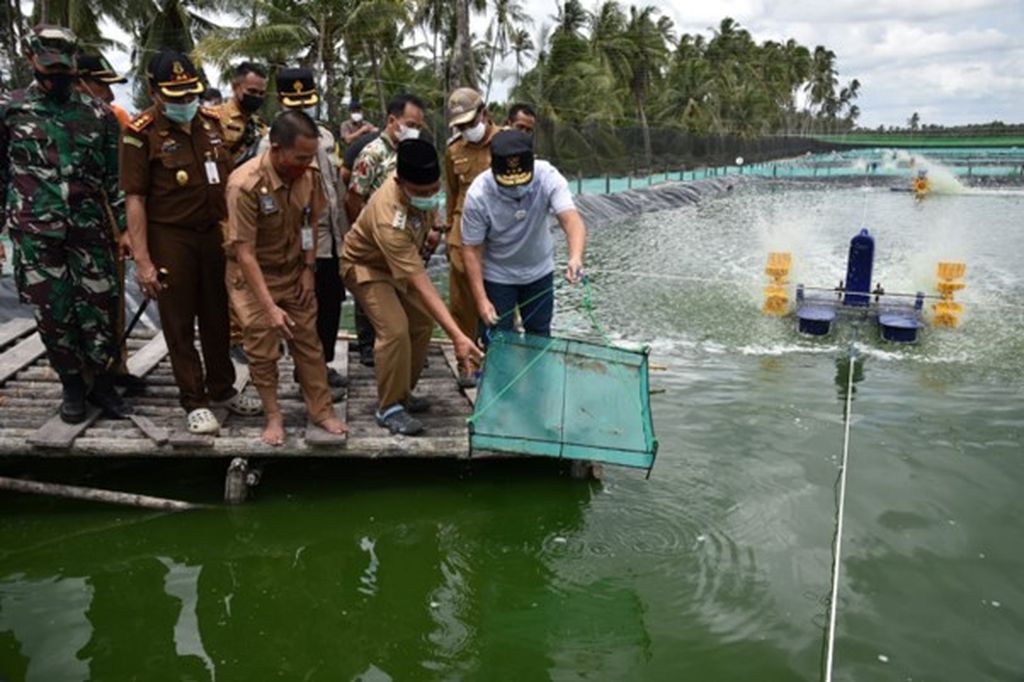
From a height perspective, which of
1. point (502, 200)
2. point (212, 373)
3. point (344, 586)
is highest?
point (502, 200)

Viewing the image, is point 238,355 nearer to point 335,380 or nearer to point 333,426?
point 335,380

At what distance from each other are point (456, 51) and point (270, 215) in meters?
11.6

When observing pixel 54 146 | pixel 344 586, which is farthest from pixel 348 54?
pixel 344 586

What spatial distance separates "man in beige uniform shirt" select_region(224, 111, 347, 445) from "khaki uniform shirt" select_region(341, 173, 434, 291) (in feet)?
0.74

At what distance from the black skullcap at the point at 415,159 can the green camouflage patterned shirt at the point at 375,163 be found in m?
0.99

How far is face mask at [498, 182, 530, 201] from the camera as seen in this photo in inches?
151

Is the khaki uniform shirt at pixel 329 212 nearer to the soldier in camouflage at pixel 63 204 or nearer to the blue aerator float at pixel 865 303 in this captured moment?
the soldier in camouflage at pixel 63 204

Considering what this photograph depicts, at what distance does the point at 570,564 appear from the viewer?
3510 mm

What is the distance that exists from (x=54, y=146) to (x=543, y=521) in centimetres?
292

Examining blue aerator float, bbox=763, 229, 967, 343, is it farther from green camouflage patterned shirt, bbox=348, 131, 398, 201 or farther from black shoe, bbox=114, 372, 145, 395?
black shoe, bbox=114, 372, 145, 395

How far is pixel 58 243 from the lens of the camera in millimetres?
3781

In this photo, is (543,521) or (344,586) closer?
(344,586)

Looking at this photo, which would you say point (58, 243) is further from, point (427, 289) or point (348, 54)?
point (348, 54)

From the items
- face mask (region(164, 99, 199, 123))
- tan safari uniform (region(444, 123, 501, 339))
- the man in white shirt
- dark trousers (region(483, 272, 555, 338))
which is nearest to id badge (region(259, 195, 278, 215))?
face mask (region(164, 99, 199, 123))
